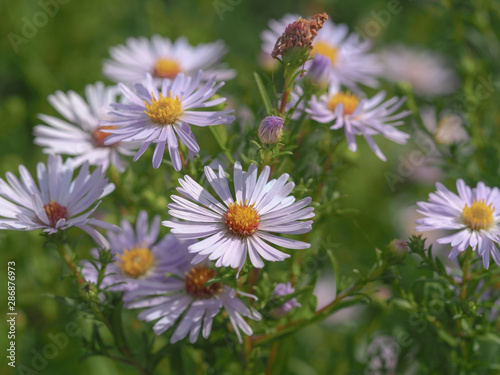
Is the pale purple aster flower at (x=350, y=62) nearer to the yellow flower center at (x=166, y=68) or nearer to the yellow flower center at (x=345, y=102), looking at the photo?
the yellow flower center at (x=345, y=102)

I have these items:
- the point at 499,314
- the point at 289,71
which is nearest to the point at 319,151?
the point at 289,71

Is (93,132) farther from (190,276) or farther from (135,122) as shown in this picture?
(190,276)

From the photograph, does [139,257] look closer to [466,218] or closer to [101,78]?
[466,218]

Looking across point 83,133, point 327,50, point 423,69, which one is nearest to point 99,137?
point 83,133

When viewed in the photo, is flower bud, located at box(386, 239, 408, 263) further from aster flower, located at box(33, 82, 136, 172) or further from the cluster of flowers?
aster flower, located at box(33, 82, 136, 172)

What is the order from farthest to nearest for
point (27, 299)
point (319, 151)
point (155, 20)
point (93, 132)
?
point (155, 20) < point (27, 299) < point (93, 132) < point (319, 151)

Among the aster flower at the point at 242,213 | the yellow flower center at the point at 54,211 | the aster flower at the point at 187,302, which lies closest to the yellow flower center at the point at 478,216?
the aster flower at the point at 242,213
